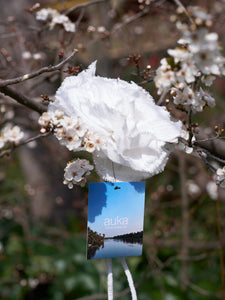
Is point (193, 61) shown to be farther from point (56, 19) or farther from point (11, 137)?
point (56, 19)

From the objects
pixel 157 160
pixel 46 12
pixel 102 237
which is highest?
pixel 46 12

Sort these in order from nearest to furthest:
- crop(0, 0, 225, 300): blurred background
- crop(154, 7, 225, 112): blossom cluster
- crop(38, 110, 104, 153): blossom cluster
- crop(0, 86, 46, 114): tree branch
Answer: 1. crop(154, 7, 225, 112): blossom cluster
2. crop(38, 110, 104, 153): blossom cluster
3. crop(0, 86, 46, 114): tree branch
4. crop(0, 0, 225, 300): blurred background

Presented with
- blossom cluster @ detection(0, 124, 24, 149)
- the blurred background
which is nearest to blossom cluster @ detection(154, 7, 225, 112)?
blossom cluster @ detection(0, 124, 24, 149)

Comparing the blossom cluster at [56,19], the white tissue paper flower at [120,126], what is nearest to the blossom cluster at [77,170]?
the white tissue paper flower at [120,126]

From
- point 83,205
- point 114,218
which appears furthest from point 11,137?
point 83,205

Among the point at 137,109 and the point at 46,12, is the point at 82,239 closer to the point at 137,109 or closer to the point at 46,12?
the point at 46,12

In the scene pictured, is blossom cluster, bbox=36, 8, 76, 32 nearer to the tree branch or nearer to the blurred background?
the blurred background

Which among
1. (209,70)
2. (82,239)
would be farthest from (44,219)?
(209,70)
